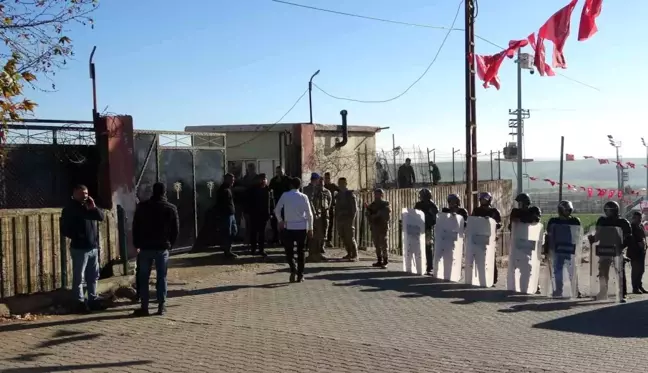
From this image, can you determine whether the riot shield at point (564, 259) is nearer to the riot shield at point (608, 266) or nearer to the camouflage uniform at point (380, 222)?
the riot shield at point (608, 266)

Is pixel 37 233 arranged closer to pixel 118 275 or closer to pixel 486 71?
pixel 118 275

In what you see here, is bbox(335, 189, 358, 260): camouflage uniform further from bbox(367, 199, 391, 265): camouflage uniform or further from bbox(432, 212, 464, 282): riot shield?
bbox(432, 212, 464, 282): riot shield

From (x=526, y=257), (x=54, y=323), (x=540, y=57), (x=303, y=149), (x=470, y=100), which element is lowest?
(x=54, y=323)

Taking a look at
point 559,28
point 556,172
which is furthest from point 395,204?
point 556,172

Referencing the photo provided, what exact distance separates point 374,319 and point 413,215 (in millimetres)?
4411

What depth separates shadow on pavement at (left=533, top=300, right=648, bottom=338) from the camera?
333 inches

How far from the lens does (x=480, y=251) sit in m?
12.0

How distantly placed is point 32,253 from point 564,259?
306 inches

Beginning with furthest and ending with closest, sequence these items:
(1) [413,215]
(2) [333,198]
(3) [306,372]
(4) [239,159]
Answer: (4) [239,159], (2) [333,198], (1) [413,215], (3) [306,372]

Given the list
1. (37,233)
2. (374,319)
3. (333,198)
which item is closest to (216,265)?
(333,198)

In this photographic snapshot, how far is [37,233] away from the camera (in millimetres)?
10031

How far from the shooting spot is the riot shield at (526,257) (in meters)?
11.4

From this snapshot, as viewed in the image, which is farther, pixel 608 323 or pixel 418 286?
pixel 418 286

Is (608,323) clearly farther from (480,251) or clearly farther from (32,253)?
(32,253)
